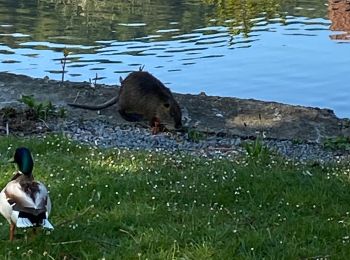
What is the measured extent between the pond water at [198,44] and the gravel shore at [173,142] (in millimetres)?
4991

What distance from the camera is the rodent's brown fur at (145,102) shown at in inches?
447

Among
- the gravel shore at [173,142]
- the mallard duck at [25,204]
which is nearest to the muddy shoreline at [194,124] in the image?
the gravel shore at [173,142]

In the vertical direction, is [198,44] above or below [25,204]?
below

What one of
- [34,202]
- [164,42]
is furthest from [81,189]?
[164,42]

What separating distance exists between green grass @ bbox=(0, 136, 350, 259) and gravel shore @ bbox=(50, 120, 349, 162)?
1.05 metres

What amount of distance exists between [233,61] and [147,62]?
1.99 metres

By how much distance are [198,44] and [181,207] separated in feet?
51.6

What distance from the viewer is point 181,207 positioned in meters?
6.49

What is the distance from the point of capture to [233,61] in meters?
19.7

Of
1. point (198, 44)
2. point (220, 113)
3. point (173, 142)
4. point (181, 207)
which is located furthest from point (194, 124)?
point (198, 44)

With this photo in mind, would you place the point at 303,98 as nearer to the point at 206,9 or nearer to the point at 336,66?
the point at 336,66

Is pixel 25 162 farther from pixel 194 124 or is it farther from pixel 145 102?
pixel 194 124

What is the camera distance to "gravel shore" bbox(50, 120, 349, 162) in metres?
9.63

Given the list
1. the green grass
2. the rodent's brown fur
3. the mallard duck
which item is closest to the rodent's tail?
the rodent's brown fur
